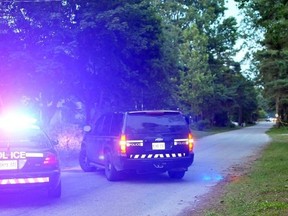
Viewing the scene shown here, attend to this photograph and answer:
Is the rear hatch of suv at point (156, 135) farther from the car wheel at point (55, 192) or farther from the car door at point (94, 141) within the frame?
the car wheel at point (55, 192)

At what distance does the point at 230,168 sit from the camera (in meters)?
14.8

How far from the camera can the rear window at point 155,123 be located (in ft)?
37.2

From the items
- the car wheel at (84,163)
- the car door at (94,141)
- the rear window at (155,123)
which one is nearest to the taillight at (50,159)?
the rear window at (155,123)

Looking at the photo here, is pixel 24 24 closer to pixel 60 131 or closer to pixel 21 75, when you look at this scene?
pixel 21 75

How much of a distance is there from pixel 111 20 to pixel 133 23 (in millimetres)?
2155

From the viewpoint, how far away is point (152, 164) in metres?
11.1

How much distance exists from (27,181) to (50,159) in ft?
1.96

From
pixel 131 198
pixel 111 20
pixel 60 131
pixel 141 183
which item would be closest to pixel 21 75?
pixel 111 20

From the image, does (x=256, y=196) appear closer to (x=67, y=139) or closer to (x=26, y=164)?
(x=26, y=164)

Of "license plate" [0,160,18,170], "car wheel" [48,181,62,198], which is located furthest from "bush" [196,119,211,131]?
"license plate" [0,160,18,170]

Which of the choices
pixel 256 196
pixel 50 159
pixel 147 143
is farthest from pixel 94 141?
pixel 256 196

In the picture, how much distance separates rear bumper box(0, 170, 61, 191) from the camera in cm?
807

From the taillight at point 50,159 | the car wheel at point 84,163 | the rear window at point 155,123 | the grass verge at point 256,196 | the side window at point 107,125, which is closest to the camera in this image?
the grass verge at point 256,196

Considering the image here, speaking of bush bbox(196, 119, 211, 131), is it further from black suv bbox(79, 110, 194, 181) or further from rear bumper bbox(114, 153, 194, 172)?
rear bumper bbox(114, 153, 194, 172)
